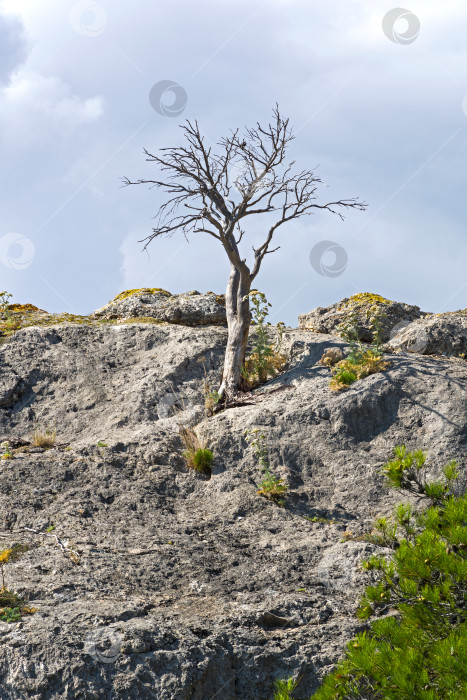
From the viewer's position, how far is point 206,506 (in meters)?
8.17

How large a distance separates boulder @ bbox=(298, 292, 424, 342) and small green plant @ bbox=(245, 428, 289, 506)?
3843mm

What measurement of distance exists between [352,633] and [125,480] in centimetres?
394

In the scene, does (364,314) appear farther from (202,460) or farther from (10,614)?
(10,614)

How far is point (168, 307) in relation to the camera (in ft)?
42.6

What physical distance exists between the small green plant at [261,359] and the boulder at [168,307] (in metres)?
1.41

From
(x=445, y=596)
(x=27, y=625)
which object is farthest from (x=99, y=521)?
(x=445, y=596)

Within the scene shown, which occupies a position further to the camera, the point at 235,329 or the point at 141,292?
the point at 141,292

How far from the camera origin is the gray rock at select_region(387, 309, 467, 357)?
36.1ft

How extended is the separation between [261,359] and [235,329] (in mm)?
734

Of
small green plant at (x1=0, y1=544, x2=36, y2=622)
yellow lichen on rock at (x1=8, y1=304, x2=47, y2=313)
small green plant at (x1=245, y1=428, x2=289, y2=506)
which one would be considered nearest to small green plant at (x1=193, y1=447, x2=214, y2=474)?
small green plant at (x1=245, y1=428, x2=289, y2=506)

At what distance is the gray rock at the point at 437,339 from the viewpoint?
11.0 m

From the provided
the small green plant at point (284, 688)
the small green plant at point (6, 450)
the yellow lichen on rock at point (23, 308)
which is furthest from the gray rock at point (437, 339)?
the yellow lichen on rock at point (23, 308)

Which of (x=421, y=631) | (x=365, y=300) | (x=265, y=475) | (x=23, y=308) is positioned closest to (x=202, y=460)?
(x=265, y=475)

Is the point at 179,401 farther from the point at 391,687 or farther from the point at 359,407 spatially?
the point at 391,687
